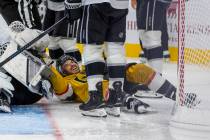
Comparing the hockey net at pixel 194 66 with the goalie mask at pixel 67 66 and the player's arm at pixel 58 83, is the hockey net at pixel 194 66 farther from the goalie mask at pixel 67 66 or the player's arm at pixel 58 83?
the goalie mask at pixel 67 66

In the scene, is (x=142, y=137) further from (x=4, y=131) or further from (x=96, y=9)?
(x=96, y=9)

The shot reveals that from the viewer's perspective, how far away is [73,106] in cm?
326

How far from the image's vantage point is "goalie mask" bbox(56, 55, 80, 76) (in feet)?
11.1

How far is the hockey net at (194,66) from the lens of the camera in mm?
2354

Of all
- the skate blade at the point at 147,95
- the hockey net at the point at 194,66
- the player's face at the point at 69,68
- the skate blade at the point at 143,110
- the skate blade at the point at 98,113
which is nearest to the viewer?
the hockey net at the point at 194,66

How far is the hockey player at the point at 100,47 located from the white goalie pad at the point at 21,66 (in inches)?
14.0

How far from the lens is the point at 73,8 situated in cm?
292

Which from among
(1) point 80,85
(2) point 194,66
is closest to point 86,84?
(1) point 80,85

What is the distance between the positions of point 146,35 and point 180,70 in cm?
103

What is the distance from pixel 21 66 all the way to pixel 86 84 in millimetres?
388

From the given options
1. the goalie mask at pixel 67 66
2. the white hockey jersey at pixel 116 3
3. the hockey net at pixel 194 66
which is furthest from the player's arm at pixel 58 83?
the hockey net at pixel 194 66

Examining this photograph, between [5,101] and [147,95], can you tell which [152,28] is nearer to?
[147,95]

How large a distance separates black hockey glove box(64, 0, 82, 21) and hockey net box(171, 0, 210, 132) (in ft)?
2.09

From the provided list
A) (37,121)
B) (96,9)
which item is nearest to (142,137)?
(37,121)
